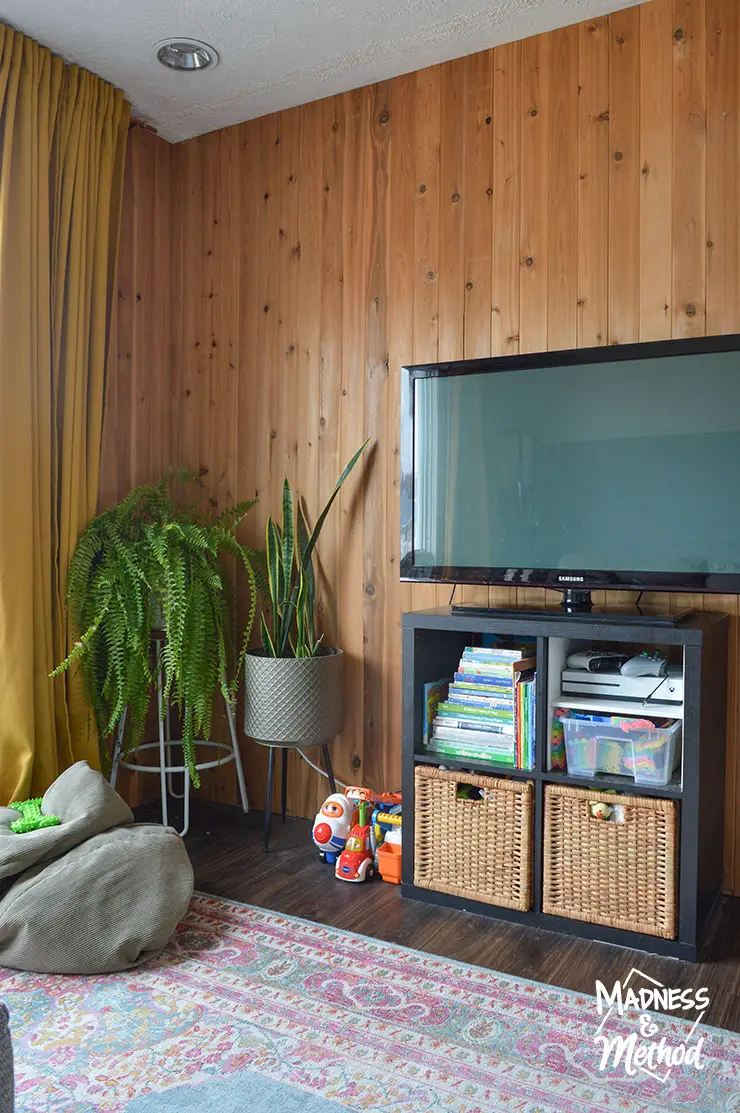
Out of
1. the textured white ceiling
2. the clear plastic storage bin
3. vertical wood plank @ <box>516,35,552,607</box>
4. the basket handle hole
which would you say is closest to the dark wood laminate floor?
the basket handle hole

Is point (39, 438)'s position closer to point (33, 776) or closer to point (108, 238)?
point (108, 238)

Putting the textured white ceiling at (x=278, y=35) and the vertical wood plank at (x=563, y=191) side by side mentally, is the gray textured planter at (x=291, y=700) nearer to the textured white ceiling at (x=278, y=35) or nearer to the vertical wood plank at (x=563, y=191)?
the vertical wood plank at (x=563, y=191)

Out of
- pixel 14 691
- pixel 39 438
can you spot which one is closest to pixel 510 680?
pixel 14 691

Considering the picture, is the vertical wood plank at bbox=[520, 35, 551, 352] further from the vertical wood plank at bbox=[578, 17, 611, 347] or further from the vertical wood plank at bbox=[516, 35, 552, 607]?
the vertical wood plank at bbox=[578, 17, 611, 347]

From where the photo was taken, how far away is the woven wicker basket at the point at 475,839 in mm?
2215

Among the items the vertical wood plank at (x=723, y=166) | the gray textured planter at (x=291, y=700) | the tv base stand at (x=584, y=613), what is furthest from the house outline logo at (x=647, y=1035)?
the vertical wood plank at (x=723, y=166)

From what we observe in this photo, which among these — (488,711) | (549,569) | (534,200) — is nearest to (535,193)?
(534,200)

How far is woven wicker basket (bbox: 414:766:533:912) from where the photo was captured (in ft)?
7.27

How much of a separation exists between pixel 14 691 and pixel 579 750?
1635 millimetres

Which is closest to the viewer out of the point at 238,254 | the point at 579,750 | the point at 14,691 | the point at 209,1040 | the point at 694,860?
the point at 209,1040

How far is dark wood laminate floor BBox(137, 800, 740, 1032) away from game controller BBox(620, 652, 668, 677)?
666 millimetres

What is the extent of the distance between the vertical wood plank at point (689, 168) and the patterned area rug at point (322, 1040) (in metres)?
1.78

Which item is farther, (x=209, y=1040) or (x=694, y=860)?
(x=694, y=860)

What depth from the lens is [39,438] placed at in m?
2.70
